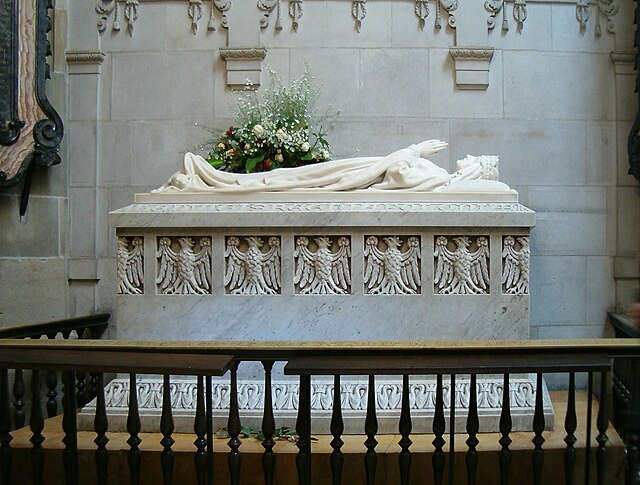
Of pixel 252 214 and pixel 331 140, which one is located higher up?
pixel 331 140

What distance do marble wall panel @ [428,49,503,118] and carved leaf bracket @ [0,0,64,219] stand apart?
314cm

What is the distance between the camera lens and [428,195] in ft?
14.4

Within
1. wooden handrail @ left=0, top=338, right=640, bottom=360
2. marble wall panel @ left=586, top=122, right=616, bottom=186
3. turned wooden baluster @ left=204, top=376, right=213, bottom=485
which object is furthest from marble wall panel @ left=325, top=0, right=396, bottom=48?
turned wooden baluster @ left=204, top=376, right=213, bottom=485

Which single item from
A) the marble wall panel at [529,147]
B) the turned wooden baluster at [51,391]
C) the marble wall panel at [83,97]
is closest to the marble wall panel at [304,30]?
the marble wall panel at [529,147]

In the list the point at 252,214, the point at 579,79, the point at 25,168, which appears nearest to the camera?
the point at 252,214

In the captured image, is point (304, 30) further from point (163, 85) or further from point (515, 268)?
point (515, 268)

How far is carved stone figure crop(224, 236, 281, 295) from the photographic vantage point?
429 cm

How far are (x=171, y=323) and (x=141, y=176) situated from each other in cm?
204

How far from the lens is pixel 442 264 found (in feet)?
A: 14.0

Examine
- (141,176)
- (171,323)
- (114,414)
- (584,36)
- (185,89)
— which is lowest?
(114,414)

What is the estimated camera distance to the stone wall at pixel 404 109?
5.77 metres

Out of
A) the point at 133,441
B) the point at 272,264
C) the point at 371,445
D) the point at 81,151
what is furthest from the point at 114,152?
the point at 371,445

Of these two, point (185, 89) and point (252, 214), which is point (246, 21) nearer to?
point (185, 89)

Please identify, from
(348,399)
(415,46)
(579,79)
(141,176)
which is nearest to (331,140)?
(415,46)
